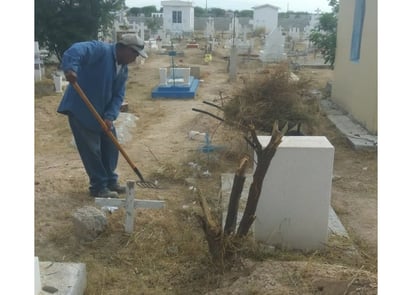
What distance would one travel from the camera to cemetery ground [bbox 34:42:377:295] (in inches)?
121

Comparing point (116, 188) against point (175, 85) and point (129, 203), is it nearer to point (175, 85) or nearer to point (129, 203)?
point (129, 203)

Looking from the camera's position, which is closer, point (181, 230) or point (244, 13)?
point (181, 230)

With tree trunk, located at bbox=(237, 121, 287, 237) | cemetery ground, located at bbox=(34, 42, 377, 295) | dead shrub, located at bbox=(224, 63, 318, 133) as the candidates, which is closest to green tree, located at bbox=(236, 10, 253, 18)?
cemetery ground, located at bbox=(34, 42, 377, 295)

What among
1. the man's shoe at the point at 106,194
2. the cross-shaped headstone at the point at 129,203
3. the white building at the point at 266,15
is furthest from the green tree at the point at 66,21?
the white building at the point at 266,15

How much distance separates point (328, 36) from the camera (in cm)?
1229

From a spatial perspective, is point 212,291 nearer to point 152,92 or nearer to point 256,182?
point 256,182

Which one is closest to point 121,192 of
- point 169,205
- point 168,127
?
point 169,205

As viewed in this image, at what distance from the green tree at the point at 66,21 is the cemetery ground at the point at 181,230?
6.25 m

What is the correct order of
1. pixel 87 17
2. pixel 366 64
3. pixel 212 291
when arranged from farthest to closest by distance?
1. pixel 87 17
2. pixel 366 64
3. pixel 212 291

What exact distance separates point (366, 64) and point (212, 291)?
655 cm

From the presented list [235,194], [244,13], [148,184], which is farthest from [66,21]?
A: [244,13]

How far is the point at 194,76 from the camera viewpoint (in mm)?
15297

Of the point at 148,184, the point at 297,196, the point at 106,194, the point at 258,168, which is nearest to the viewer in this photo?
the point at 258,168

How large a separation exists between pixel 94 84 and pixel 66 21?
10442mm
